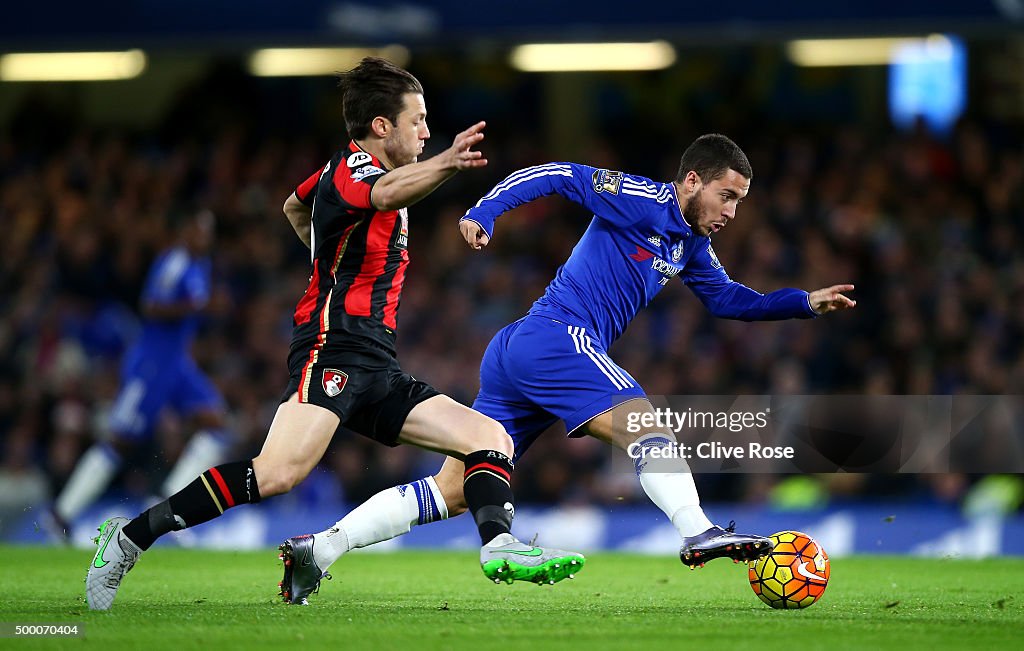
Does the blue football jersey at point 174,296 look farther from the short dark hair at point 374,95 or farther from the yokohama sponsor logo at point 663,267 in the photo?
the yokohama sponsor logo at point 663,267

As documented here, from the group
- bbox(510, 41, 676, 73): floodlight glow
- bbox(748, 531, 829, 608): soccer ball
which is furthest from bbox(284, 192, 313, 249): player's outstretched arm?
bbox(510, 41, 676, 73): floodlight glow

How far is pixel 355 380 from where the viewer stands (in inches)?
216

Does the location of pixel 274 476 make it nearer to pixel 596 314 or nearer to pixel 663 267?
pixel 596 314

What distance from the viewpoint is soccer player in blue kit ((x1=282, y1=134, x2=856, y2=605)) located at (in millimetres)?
5711

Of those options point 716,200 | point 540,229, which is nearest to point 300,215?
point 716,200

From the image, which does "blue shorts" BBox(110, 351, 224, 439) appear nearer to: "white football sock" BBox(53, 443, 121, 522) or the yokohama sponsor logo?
"white football sock" BBox(53, 443, 121, 522)

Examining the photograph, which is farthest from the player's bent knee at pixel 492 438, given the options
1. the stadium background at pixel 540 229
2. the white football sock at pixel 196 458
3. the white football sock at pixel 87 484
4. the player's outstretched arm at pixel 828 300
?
the white football sock at pixel 87 484

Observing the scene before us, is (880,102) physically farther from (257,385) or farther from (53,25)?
(53,25)

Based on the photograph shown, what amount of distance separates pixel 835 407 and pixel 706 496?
1.33 metres

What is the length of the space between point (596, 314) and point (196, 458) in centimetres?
583

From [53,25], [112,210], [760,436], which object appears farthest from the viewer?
[112,210]

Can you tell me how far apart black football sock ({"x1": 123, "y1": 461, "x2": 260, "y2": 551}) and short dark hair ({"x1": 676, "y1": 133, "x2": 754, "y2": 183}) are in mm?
2301

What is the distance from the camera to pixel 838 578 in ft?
25.1

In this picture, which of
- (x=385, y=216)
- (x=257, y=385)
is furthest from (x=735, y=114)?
(x=385, y=216)
